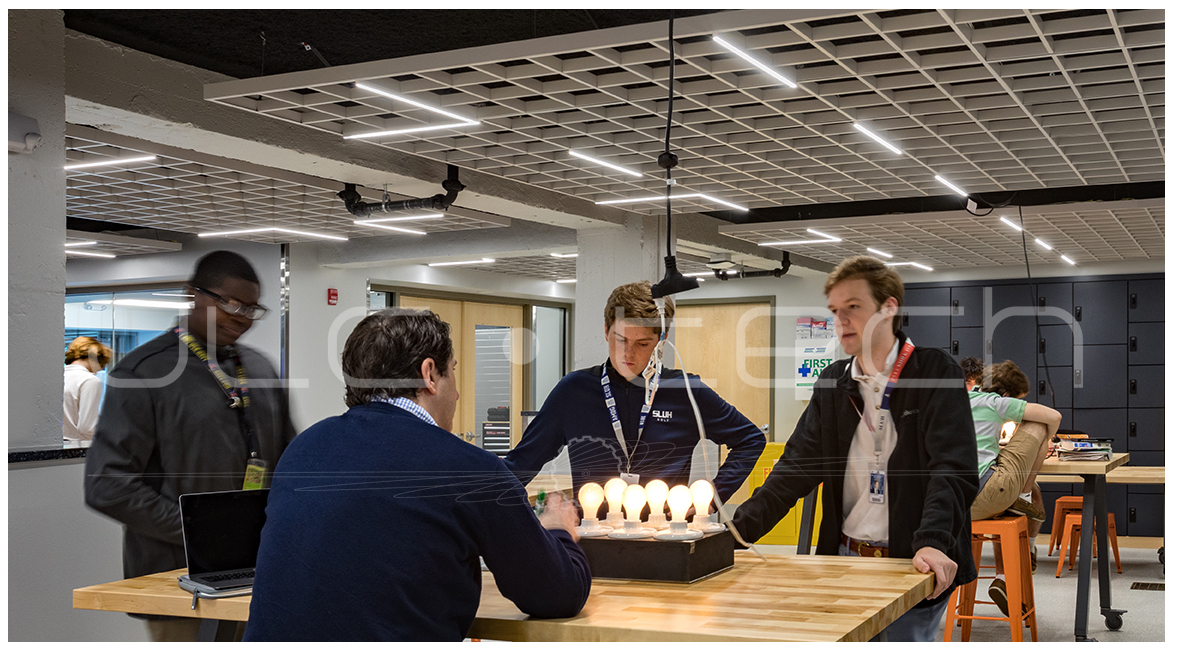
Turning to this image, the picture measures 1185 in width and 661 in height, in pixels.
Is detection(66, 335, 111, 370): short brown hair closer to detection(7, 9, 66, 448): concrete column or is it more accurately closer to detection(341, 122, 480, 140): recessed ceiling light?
detection(7, 9, 66, 448): concrete column

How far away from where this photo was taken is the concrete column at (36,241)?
8.84 ft

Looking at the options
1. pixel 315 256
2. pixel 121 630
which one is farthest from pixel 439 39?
pixel 121 630

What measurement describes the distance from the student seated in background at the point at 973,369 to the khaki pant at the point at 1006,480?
1.42m

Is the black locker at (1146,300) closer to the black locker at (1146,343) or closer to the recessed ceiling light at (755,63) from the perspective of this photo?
the black locker at (1146,343)

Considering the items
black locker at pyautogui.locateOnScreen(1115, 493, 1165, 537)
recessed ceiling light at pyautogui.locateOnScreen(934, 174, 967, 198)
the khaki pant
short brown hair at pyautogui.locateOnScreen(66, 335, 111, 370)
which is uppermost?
recessed ceiling light at pyautogui.locateOnScreen(934, 174, 967, 198)

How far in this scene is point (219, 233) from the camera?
13.6 feet

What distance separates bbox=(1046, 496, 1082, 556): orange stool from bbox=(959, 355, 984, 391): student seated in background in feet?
12.6

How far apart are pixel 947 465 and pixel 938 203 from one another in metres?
1.95

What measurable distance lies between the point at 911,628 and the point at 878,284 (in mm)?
849

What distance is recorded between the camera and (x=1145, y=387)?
349cm

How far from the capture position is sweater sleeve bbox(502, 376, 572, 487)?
2674 mm

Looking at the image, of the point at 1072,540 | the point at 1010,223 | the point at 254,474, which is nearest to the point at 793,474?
the point at 254,474

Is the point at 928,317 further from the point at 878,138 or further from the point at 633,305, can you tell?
the point at 878,138

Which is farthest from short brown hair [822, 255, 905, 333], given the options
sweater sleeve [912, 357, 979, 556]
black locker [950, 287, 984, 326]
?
sweater sleeve [912, 357, 979, 556]
